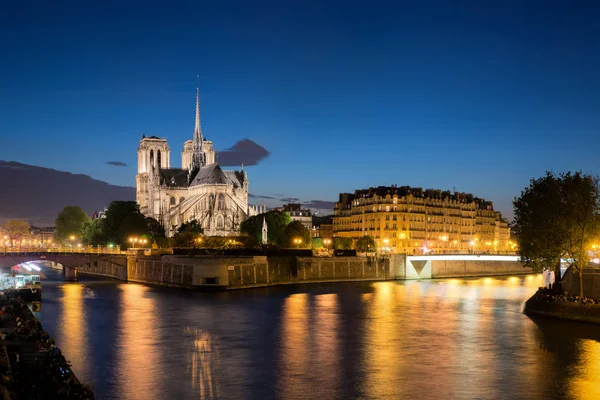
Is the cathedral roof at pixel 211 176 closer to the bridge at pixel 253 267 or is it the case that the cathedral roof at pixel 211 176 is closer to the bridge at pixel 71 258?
the bridge at pixel 253 267

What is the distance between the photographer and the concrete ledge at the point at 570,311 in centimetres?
3500

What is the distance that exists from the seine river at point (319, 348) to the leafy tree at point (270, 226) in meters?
41.9

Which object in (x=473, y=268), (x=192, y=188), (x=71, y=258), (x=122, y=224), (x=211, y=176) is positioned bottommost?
(x=473, y=268)

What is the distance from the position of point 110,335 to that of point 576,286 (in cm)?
2444

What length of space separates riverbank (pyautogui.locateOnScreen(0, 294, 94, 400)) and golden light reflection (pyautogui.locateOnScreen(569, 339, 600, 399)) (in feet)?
47.8

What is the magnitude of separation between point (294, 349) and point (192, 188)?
99098 millimetres

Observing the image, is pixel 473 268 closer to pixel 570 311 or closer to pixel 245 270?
pixel 245 270

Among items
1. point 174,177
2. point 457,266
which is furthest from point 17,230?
point 457,266

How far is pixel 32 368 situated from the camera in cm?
2027

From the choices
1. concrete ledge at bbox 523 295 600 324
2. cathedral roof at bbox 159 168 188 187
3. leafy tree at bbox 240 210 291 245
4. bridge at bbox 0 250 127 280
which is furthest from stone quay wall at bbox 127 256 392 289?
cathedral roof at bbox 159 168 188 187

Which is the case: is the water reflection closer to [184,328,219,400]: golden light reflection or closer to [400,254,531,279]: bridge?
[184,328,219,400]: golden light reflection

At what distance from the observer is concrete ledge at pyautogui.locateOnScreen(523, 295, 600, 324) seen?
35000mm

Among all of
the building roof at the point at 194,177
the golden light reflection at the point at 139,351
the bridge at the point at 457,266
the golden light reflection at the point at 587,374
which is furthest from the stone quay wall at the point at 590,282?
the building roof at the point at 194,177

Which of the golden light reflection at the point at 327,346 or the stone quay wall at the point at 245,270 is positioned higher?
Result: the stone quay wall at the point at 245,270
